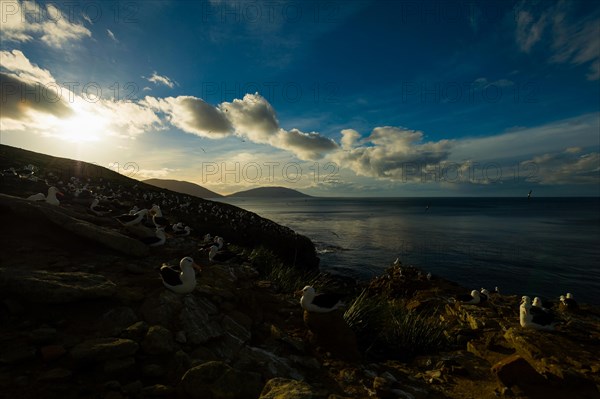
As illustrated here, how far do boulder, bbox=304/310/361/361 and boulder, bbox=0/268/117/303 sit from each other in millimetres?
4334

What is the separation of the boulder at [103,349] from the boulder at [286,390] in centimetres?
221

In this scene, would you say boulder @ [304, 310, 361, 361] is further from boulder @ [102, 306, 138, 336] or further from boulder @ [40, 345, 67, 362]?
boulder @ [40, 345, 67, 362]

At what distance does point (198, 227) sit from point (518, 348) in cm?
2736

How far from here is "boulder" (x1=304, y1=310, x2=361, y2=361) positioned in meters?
6.29

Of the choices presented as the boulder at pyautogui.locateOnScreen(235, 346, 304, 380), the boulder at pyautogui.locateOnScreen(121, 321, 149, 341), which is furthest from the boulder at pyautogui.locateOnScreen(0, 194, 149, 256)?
A: the boulder at pyautogui.locateOnScreen(235, 346, 304, 380)

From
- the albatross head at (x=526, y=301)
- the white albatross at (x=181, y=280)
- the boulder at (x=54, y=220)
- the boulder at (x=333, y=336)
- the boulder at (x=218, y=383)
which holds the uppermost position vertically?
the boulder at (x=54, y=220)

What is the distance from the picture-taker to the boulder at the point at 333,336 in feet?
20.6

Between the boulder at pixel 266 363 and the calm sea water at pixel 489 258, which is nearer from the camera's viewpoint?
the boulder at pixel 266 363

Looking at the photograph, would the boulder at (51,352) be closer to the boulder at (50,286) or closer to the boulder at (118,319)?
the boulder at (118,319)

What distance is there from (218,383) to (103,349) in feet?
5.95

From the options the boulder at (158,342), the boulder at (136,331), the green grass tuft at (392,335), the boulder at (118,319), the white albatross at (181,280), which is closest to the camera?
the boulder at (158,342)

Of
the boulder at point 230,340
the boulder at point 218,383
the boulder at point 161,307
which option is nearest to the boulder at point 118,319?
the boulder at point 161,307

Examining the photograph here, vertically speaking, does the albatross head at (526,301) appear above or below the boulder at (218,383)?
below

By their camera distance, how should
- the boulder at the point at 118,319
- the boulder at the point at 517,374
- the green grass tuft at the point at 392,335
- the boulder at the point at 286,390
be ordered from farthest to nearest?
the green grass tuft at the point at 392,335 → the boulder at the point at 517,374 → the boulder at the point at 118,319 → the boulder at the point at 286,390
